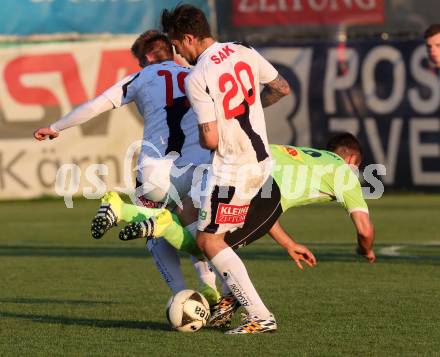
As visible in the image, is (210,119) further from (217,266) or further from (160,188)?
(160,188)

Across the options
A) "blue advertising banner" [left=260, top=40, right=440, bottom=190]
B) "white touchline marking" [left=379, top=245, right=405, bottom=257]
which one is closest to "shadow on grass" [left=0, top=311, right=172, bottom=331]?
"white touchline marking" [left=379, top=245, right=405, bottom=257]

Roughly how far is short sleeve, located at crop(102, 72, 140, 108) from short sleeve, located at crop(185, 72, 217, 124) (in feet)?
3.74

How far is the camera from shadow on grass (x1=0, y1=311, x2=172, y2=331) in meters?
8.11

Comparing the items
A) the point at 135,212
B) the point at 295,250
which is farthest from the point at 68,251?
the point at 295,250

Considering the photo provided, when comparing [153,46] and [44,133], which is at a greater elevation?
[153,46]

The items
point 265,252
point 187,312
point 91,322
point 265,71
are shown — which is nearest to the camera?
point 265,71

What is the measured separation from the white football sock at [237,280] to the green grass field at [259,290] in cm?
20

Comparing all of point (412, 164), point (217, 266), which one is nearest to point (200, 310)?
point (217, 266)

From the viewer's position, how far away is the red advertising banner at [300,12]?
67.8 ft

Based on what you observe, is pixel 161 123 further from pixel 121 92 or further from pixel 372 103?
pixel 372 103

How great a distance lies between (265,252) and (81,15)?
889cm

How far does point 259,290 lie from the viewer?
32.9 feet

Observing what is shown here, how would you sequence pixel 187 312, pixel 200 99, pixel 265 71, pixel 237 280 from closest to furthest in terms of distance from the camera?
pixel 200 99, pixel 237 280, pixel 265 71, pixel 187 312

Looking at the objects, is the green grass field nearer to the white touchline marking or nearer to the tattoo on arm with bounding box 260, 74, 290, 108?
the white touchline marking
